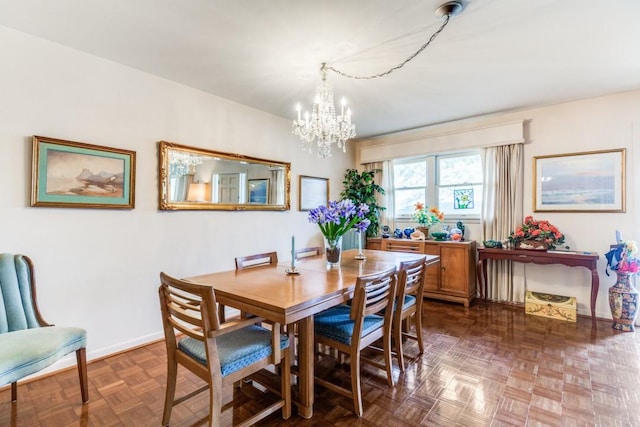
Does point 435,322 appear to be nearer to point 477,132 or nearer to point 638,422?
point 638,422

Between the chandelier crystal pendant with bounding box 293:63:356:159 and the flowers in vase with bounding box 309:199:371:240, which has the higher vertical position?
the chandelier crystal pendant with bounding box 293:63:356:159

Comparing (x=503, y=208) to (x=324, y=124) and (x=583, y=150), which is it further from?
(x=324, y=124)

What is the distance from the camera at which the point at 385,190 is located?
16.6 feet

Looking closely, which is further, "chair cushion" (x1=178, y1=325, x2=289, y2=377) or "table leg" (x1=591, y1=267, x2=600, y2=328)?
"table leg" (x1=591, y1=267, x2=600, y2=328)

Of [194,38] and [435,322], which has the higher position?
[194,38]

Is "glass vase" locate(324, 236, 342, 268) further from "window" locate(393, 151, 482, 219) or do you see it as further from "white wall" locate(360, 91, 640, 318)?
"white wall" locate(360, 91, 640, 318)

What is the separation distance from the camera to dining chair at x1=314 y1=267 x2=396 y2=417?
69.9 inches

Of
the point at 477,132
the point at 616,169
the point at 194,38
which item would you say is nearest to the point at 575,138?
the point at 616,169

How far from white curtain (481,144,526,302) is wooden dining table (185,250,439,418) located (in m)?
2.60

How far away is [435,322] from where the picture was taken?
333 cm

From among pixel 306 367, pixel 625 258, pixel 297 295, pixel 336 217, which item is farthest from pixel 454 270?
pixel 297 295

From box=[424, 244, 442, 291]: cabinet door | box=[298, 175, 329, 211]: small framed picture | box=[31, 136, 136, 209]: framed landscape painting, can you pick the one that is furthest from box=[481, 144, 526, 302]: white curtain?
box=[31, 136, 136, 209]: framed landscape painting

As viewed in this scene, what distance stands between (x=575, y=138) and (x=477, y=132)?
1043 mm

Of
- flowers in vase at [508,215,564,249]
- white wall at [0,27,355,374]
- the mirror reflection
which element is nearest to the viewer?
white wall at [0,27,355,374]
